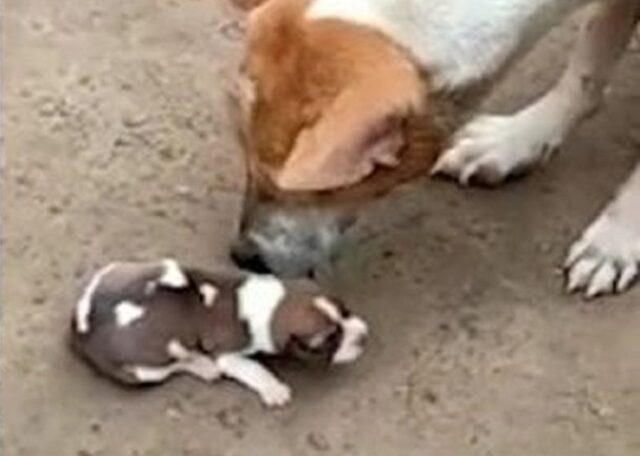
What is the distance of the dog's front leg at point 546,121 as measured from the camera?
7.45ft

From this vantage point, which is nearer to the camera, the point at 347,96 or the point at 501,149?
the point at 347,96

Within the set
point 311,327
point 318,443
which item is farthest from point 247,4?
point 318,443

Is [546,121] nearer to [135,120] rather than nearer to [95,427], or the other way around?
[135,120]

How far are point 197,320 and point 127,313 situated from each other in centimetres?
7

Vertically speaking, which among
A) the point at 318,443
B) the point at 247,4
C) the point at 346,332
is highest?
the point at 247,4

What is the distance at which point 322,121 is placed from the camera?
1.83m

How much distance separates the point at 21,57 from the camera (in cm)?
244

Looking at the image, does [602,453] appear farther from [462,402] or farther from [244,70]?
[244,70]

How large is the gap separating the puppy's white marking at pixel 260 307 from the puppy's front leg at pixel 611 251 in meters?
0.39

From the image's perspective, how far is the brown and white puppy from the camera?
76.8 inches

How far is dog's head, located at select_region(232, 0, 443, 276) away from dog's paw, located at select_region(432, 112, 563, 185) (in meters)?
0.29

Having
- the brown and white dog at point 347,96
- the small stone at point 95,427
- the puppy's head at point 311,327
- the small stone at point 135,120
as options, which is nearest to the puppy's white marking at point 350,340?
the puppy's head at point 311,327

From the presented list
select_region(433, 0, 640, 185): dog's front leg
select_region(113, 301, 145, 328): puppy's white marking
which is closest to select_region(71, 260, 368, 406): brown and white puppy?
select_region(113, 301, 145, 328): puppy's white marking

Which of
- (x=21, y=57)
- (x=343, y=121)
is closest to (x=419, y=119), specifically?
(x=343, y=121)
